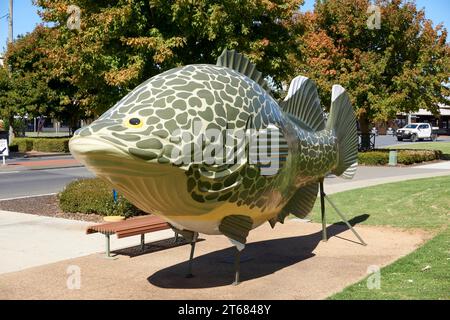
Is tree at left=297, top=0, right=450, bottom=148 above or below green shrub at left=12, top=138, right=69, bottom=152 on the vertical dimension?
above

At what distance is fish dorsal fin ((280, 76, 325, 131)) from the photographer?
686cm

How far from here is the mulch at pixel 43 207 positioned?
37.0ft

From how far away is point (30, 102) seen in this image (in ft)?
94.6

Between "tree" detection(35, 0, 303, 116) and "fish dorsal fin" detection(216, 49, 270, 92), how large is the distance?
6088mm

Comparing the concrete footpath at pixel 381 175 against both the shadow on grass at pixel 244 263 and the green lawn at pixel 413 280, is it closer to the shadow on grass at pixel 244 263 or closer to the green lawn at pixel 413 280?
the shadow on grass at pixel 244 263

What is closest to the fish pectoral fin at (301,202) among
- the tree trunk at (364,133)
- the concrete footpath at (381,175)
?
the concrete footpath at (381,175)

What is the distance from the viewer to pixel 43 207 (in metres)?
12.5

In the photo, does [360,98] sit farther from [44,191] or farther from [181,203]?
[181,203]

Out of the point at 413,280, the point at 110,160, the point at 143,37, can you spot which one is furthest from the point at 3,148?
the point at 413,280

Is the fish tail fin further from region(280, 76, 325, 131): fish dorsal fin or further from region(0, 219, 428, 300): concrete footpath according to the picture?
region(0, 219, 428, 300): concrete footpath

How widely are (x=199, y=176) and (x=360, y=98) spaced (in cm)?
2104

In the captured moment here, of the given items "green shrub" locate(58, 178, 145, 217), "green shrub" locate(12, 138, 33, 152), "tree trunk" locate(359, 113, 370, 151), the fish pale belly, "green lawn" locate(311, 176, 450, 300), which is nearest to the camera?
the fish pale belly

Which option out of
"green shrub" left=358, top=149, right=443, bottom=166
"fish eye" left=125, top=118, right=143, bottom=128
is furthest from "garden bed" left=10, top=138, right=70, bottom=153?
"fish eye" left=125, top=118, right=143, bottom=128
